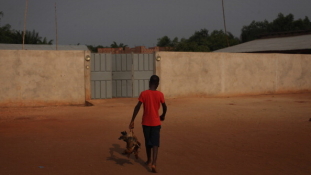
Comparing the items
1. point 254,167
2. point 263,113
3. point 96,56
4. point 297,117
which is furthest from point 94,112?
point 254,167

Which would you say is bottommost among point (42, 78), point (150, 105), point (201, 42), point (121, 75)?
point (150, 105)

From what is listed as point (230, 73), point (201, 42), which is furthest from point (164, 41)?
point (230, 73)

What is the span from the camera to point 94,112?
11234 mm

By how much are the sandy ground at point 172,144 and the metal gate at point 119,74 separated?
168 inches

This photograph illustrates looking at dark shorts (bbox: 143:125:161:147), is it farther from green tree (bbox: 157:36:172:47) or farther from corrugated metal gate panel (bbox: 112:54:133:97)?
green tree (bbox: 157:36:172:47)

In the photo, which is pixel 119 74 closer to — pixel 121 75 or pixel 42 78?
pixel 121 75

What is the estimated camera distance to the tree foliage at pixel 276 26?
1965 inches

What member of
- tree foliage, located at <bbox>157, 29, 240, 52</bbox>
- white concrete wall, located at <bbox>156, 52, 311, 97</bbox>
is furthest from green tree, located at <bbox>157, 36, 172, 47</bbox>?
white concrete wall, located at <bbox>156, 52, 311, 97</bbox>

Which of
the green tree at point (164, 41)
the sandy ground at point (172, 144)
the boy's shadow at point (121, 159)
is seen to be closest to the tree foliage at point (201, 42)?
the green tree at point (164, 41)

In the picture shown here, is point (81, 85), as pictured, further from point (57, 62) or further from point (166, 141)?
point (166, 141)

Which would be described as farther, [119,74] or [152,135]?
[119,74]

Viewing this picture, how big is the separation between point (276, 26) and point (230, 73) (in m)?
39.7

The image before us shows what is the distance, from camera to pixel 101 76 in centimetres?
1484

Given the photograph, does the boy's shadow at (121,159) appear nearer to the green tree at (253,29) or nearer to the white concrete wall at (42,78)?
the white concrete wall at (42,78)
